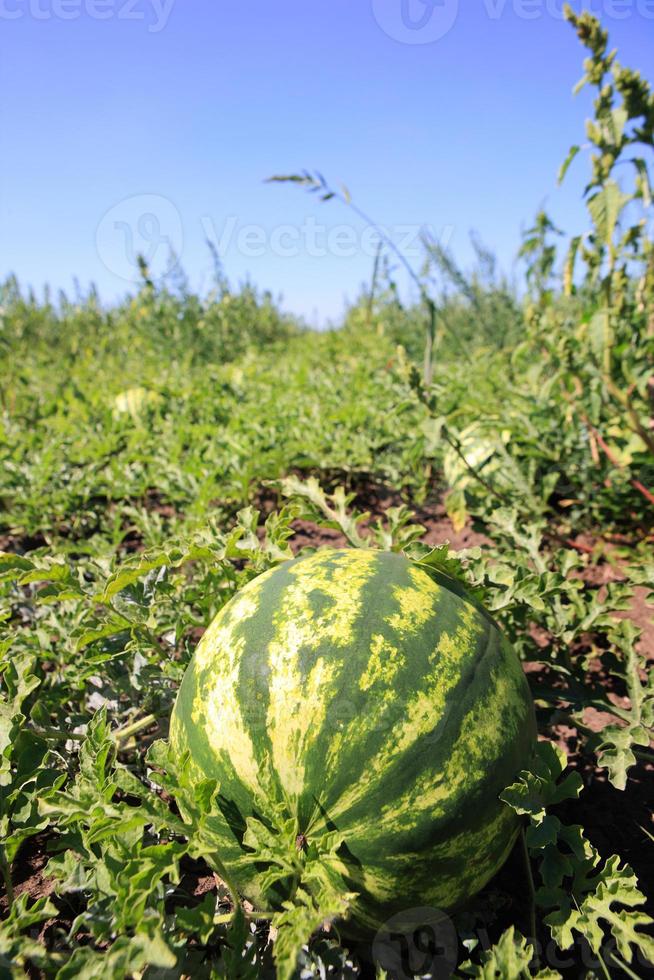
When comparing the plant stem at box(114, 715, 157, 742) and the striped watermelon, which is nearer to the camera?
the striped watermelon

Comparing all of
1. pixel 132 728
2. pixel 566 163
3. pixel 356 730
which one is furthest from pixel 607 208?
pixel 132 728

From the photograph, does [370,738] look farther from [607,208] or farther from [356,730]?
[607,208]

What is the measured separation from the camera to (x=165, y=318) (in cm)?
1062

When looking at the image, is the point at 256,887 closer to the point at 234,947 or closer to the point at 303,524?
the point at 234,947

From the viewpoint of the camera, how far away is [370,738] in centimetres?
131

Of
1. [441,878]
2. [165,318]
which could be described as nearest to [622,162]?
[441,878]

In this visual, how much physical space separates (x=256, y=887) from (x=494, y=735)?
1.98 feet
